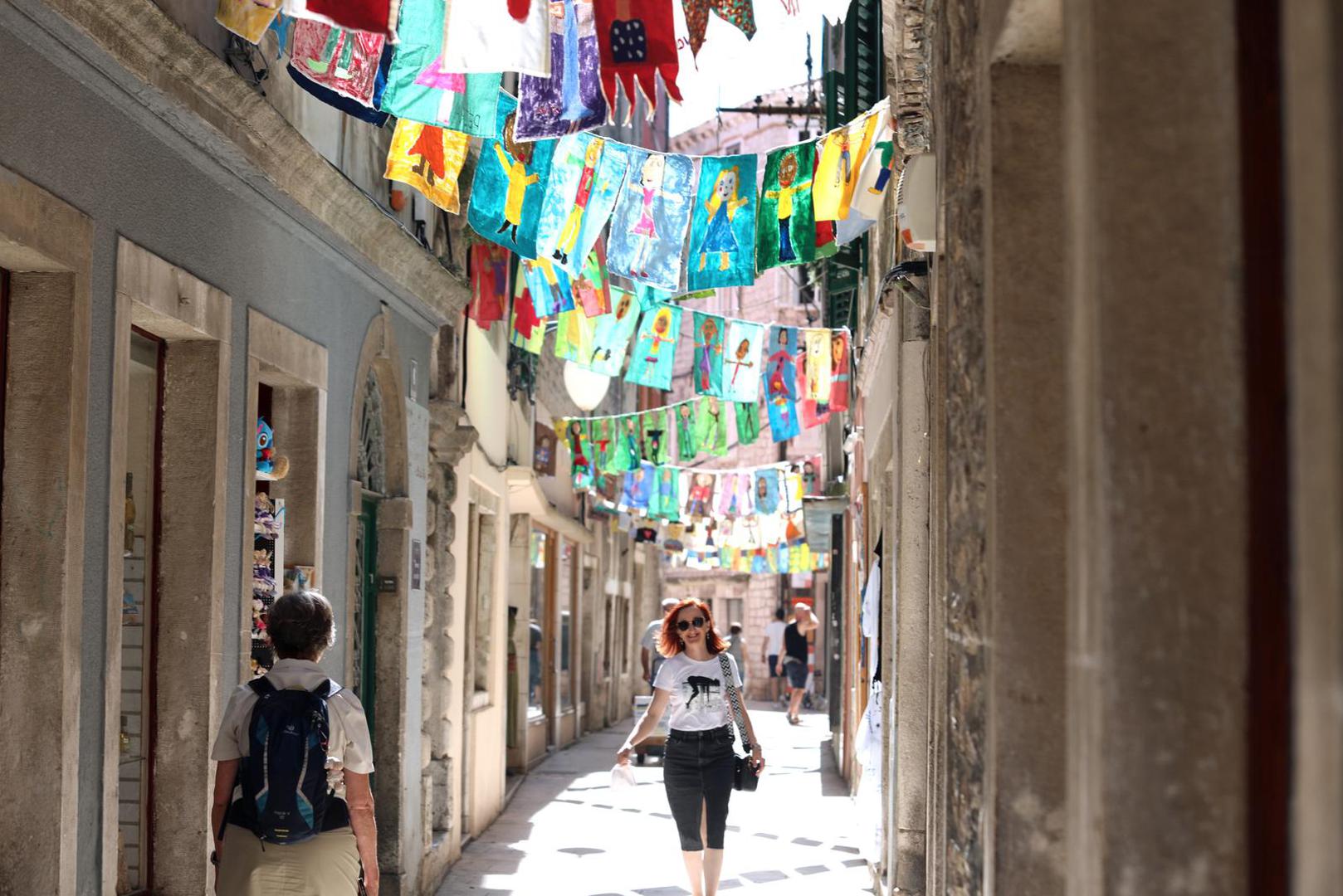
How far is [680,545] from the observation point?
3444cm

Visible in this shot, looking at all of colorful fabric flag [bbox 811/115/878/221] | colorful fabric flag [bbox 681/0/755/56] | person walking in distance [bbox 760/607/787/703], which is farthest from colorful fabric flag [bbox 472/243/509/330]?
person walking in distance [bbox 760/607/787/703]

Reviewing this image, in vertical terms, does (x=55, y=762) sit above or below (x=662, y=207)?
below

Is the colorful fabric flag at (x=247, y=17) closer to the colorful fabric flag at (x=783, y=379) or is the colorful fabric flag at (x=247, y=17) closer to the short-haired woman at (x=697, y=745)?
the short-haired woman at (x=697, y=745)

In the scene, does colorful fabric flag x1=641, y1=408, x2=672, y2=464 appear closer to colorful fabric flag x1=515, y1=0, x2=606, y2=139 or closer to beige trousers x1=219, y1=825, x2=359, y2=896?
colorful fabric flag x1=515, y1=0, x2=606, y2=139

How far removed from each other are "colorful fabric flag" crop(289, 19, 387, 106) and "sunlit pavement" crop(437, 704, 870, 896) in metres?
5.23

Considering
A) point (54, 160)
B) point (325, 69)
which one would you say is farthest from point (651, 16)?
point (54, 160)

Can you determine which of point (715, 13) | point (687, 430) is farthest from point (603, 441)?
point (715, 13)

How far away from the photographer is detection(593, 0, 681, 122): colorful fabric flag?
6.18 metres

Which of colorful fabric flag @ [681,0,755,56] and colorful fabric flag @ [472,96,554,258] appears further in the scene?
colorful fabric flag @ [472,96,554,258]

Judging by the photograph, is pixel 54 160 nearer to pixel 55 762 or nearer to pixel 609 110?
pixel 55 762

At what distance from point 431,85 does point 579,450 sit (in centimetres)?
1460

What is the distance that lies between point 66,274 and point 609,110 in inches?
93.8

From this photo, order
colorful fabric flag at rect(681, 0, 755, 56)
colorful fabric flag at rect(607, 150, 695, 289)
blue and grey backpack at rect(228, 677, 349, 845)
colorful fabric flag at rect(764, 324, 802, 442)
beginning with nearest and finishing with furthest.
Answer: blue and grey backpack at rect(228, 677, 349, 845) → colorful fabric flag at rect(681, 0, 755, 56) → colorful fabric flag at rect(607, 150, 695, 289) → colorful fabric flag at rect(764, 324, 802, 442)

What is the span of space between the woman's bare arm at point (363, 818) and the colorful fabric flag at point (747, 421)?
14.7 meters
